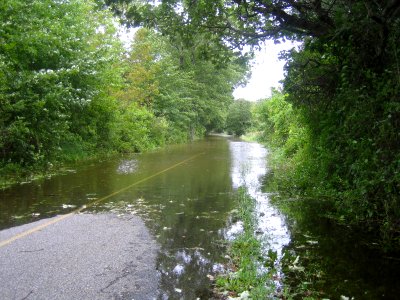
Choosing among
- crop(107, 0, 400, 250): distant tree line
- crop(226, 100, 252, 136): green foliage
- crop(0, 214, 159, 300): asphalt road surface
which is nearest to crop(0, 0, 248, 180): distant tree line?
crop(107, 0, 400, 250): distant tree line

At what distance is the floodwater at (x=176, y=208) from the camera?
5.08 metres

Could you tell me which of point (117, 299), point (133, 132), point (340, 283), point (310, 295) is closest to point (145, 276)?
point (117, 299)

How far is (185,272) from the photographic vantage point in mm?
4914

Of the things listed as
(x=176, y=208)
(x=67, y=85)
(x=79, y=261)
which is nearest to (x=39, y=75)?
(x=67, y=85)

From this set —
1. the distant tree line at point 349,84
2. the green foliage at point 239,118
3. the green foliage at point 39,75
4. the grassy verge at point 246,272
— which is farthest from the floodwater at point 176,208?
the green foliage at point 239,118

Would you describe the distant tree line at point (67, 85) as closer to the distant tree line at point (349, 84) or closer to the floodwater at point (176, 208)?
the distant tree line at point (349, 84)

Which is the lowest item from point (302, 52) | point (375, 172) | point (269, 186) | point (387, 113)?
point (269, 186)

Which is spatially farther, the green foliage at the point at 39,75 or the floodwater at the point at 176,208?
the green foliage at the point at 39,75

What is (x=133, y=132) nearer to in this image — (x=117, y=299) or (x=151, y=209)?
(x=151, y=209)

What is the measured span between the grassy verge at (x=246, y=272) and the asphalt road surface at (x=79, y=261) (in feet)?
2.99

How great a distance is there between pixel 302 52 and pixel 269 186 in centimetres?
424

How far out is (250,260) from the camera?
203 inches

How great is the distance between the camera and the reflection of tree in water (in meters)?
4.33

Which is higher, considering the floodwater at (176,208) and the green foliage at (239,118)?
the green foliage at (239,118)
